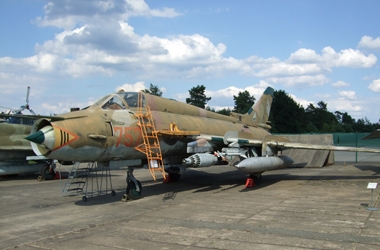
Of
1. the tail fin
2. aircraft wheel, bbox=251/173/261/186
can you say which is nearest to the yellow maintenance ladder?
aircraft wheel, bbox=251/173/261/186

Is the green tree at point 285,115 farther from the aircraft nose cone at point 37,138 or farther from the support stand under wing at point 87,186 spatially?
the aircraft nose cone at point 37,138

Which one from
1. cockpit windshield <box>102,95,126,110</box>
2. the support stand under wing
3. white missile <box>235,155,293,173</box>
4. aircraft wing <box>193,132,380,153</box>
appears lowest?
the support stand under wing

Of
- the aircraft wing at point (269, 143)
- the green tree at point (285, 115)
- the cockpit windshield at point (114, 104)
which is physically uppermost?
the green tree at point (285, 115)

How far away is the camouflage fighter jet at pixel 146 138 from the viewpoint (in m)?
8.62

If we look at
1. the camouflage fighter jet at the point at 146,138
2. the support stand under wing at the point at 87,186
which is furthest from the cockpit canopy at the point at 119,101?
the support stand under wing at the point at 87,186

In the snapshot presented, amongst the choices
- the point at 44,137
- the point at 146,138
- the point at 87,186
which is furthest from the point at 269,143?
the point at 44,137

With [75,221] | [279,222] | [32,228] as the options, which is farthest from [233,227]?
[32,228]

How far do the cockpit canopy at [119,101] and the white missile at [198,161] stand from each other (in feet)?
7.98

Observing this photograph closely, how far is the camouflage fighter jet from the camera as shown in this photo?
862cm

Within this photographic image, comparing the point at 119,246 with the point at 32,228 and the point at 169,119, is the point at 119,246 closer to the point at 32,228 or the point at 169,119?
the point at 32,228

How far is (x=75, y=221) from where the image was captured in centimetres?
787

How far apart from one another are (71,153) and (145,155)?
261 cm

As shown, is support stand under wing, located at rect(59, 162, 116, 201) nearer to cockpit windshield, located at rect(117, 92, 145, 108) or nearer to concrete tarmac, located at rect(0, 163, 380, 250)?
concrete tarmac, located at rect(0, 163, 380, 250)

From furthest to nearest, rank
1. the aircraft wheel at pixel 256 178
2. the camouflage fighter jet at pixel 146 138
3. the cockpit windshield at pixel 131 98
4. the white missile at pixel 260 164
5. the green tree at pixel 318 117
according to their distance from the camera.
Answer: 1. the green tree at pixel 318 117
2. the aircraft wheel at pixel 256 178
3. the white missile at pixel 260 164
4. the cockpit windshield at pixel 131 98
5. the camouflage fighter jet at pixel 146 138
